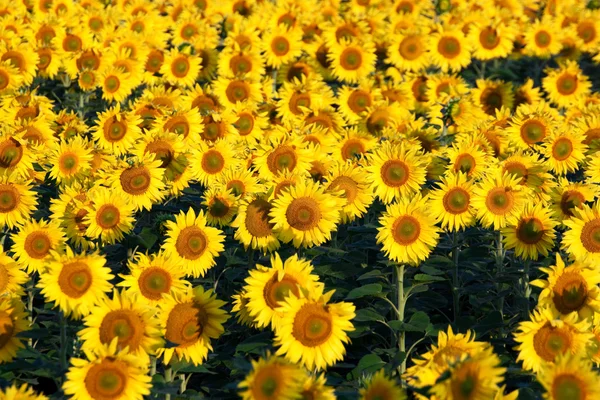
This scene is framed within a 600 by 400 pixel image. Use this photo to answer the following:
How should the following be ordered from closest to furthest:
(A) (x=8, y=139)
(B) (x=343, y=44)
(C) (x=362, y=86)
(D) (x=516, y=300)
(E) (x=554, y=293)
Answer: (E) (x=554, y=293), (D) (x=516, y=300), (A) (x=8, y=139), (C) (x=362, y=86), (B) (x=343, y=44)

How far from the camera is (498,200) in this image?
7648 mm

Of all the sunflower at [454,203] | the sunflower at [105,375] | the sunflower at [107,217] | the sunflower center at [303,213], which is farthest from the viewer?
the sunflower at [107,217]

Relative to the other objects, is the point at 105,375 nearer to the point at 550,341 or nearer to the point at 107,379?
the point at 107,379

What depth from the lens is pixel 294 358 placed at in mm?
5875

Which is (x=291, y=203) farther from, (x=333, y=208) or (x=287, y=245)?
(x=287, y=245)

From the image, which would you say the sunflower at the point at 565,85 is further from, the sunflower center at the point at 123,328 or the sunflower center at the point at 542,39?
the sunflower center at the point at 123,328

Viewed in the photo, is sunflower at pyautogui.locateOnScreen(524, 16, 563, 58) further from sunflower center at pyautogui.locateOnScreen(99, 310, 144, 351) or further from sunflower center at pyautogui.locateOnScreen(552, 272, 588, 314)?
sunflower center at pyautogui.locateOnScreen(99, 310, 144, 351)

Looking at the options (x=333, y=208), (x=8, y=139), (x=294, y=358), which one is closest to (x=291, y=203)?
(x=333, y=208)

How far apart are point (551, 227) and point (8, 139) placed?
18.4ft

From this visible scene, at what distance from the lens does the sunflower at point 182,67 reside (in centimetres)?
1311

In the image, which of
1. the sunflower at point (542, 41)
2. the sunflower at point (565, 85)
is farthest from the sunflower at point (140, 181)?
the sunflower at point (542, 41)

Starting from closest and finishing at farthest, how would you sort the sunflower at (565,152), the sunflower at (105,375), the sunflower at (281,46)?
the sunflower at (105,375), the sunflower at (565,152), the sunflower at (281,46)

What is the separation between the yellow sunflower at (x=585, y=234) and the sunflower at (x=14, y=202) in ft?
15.9

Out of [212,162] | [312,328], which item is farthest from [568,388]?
[212,162]
